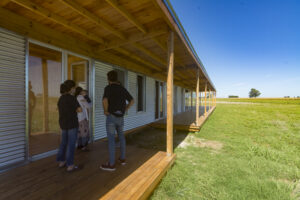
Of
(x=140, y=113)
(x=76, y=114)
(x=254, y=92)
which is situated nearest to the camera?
(x=76, y=114)

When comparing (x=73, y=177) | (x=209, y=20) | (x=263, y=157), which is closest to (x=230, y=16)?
(x=209, y=20)

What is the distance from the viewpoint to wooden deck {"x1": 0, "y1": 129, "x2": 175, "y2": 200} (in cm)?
162

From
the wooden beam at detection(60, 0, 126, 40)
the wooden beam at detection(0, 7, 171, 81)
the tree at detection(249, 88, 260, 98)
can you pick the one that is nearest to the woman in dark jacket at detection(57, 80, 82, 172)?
the wooden beam at detection(60, 0, 126, 40)

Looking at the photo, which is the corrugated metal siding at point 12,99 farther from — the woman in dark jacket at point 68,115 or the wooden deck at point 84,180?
the woman in dark jacket at point 68,115

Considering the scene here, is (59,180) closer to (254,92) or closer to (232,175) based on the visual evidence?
(232,175)

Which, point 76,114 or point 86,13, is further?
point 86,13

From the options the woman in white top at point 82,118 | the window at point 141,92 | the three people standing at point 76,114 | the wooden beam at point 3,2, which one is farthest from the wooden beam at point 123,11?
the window at point 141,92

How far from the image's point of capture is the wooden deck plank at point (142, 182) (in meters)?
1.60

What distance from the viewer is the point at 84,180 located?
1922mm

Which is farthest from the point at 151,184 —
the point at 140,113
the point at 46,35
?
the point at 140,113

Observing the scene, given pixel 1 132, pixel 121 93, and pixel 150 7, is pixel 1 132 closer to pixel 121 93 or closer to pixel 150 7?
pixel 121 93

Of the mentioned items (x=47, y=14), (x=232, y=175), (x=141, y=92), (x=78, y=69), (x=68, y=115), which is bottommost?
(x=232, y=175)

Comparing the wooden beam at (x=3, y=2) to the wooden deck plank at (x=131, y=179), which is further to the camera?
the wooden beam at (x=3, y=2)

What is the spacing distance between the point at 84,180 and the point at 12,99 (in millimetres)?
1939
